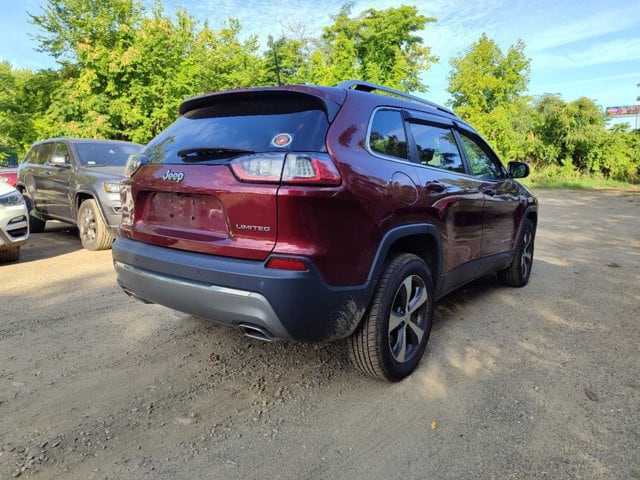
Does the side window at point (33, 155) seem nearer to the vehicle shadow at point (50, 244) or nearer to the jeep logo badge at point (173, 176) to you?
the vehicle shadow at point (50, 244)

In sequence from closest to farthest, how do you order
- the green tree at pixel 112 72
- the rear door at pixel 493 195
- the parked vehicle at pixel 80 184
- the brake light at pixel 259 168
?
the brake light at pixel 259 168, the rear door at pixel 493 195, the parked vehicle at pixel 80 184, the green tree at pixel 112 72

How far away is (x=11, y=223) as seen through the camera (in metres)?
5.81

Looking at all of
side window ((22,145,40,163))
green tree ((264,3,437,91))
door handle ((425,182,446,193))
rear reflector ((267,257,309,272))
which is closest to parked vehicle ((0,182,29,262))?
side window ((22,145,40,163))

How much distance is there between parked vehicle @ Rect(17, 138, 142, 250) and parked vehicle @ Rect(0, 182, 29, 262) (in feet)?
2.96

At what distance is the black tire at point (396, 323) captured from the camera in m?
2.66

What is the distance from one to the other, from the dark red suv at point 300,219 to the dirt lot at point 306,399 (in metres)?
0.41

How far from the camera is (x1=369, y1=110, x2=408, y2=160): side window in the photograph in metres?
2.76

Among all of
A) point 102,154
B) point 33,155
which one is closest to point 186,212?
point 102,154

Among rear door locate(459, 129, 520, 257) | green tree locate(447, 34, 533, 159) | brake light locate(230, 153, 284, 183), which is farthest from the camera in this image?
green tree locate(447, 34, 533, 159)

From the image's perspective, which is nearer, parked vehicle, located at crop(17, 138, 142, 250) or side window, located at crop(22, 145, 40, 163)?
parked vehicle, located at crop(17, 138, 142, 250)

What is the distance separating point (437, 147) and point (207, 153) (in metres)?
1.79

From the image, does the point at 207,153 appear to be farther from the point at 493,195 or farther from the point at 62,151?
the point at 62,151

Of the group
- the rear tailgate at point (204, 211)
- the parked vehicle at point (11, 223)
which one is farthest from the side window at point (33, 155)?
the rear tailgate at point (204, 211)

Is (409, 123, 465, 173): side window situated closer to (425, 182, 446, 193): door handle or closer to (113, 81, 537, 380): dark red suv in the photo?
(113, 81, 537, 380): dark red suv
